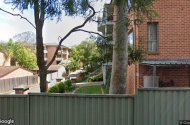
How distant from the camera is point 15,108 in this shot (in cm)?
373

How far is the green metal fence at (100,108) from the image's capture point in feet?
11.3

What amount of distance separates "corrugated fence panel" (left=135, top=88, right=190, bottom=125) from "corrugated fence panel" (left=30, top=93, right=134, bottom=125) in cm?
27

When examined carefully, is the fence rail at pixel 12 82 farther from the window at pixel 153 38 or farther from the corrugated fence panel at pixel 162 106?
the corrugated fence panel at pixel 162 106

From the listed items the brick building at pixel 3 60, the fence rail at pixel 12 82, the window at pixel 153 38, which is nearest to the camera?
the window at pixel 153 38

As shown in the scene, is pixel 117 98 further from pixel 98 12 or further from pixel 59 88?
pixel 59 88

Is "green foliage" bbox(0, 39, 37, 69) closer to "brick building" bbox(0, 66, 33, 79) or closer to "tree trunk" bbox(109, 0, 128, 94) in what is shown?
"brick building" bbox(0, 66, 33, 79)

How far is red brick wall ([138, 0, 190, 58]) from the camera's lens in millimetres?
7008

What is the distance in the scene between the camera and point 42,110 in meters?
3.67

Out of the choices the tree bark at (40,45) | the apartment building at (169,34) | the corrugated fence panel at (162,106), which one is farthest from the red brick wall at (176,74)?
the tree bark at (40,45)

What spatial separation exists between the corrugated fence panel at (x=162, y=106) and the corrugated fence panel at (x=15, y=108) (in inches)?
123

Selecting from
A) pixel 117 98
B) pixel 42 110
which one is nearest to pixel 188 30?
pixel 117 98

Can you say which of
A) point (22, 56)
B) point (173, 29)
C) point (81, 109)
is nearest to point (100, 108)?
point (81, 109)

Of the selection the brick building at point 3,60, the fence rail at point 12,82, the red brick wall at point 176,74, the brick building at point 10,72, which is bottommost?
the fence rail at point 12,82

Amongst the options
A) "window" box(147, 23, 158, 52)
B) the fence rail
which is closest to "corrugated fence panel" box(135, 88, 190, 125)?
"window" box(147, 23, 158, 52)
